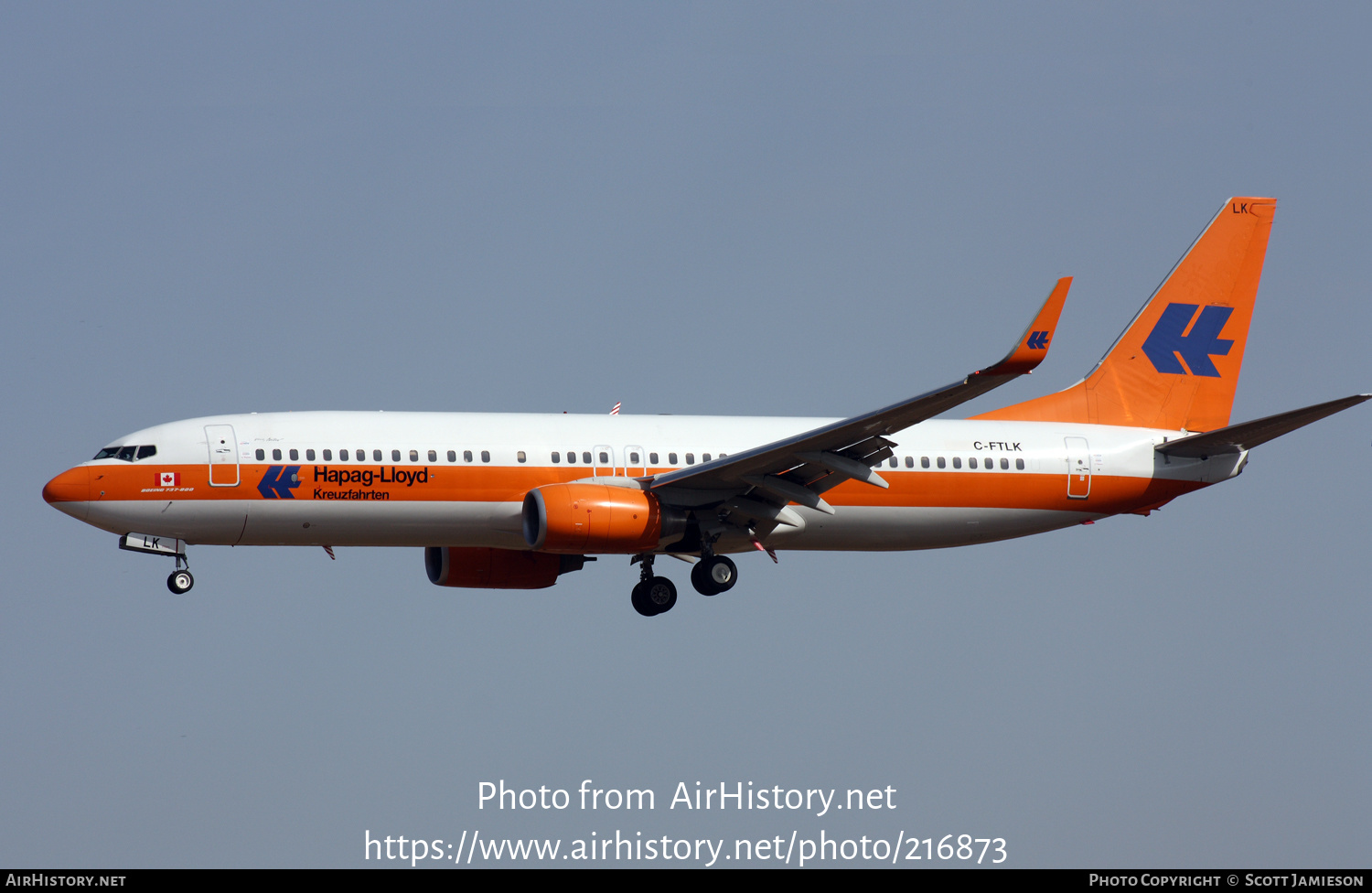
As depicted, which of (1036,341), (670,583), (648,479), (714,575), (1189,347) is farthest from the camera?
Result: (1189,347)

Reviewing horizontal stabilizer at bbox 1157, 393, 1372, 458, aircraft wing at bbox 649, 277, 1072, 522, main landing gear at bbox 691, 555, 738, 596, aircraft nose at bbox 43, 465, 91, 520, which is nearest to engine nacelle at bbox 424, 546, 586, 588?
main landing gear at bbox 691, 555, 738, 596

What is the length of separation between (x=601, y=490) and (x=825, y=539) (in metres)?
6.76

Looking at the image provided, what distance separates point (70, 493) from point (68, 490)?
112mm

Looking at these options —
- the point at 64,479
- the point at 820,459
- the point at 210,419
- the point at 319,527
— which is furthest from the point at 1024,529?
the point at 64,479

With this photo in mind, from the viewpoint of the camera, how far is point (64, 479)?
3647cm

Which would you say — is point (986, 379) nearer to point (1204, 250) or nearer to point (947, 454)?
point (947, 454)

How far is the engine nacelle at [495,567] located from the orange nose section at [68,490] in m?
8.96

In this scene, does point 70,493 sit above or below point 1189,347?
below

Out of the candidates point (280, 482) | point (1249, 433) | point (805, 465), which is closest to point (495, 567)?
point (280, 482)

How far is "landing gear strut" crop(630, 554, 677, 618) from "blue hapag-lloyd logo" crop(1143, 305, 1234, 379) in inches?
597

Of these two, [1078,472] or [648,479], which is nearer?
[648,479]

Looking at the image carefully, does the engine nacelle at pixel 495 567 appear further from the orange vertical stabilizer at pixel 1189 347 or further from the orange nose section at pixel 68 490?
the orange vertical stabilizer at pixel 1189 347

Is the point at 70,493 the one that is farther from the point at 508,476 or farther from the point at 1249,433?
the point at 1249,433

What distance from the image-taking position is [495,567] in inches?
1658
